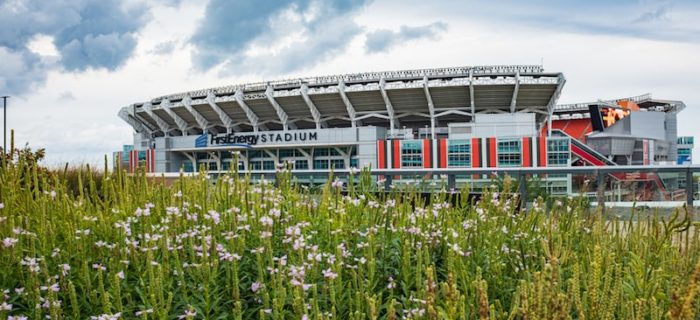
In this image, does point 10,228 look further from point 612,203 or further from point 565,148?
point 565,148

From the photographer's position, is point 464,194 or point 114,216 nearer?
point 114,216

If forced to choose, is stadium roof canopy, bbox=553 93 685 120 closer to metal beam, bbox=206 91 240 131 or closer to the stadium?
the stadium

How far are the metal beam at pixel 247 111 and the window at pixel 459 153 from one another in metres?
20.6

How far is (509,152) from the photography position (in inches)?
1721

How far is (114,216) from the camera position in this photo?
4.24 meters

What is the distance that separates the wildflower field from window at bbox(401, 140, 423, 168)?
136 ft

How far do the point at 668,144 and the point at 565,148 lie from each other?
96.4 feet

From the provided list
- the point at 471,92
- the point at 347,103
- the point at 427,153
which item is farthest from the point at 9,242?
the point at 347,103

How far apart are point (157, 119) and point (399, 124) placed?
90.0ft

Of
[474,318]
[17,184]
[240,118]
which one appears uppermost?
[240,118]

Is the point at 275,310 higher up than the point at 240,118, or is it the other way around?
the point at 240,118

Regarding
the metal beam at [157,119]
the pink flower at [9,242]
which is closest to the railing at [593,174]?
the pink flower at [9,242]

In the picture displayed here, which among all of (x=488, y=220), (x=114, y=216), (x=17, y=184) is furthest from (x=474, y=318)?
(x=17, y=184)

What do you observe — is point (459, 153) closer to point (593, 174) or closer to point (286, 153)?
point (286, 153)
